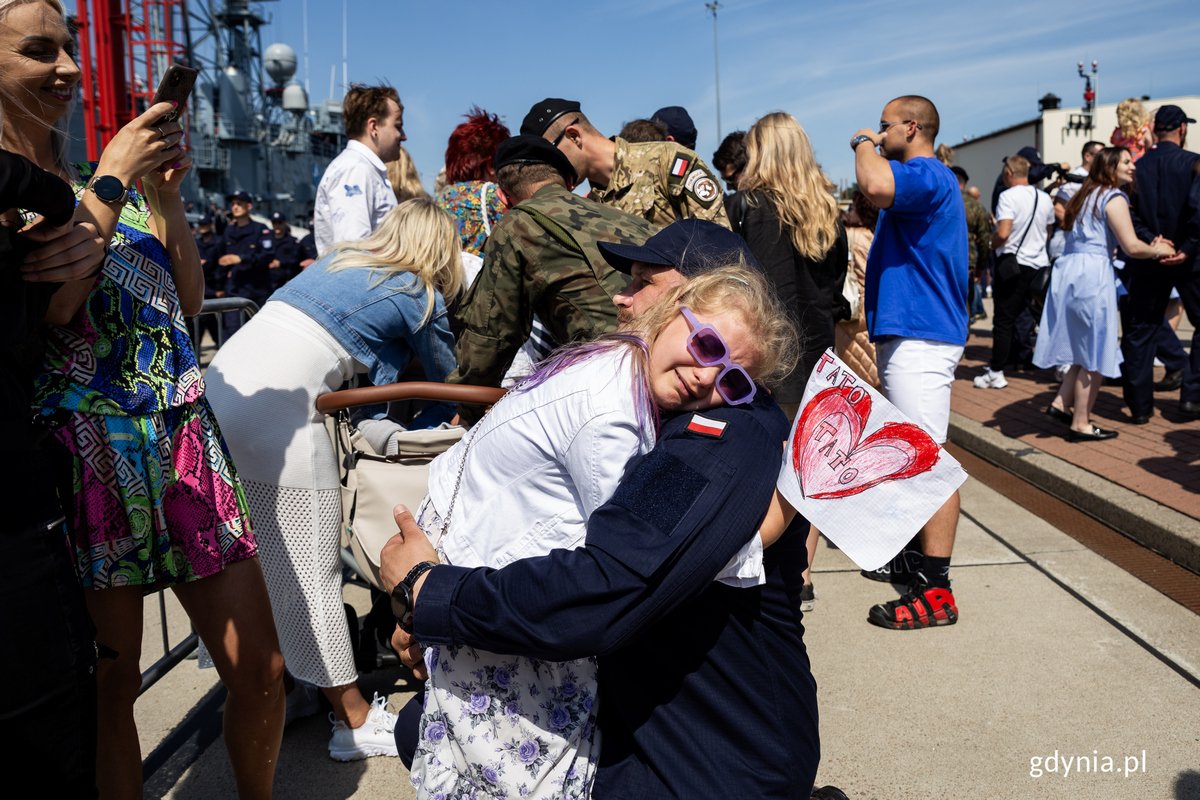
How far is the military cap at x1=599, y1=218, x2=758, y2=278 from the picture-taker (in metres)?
1.98

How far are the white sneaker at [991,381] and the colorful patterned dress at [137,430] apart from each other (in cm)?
841

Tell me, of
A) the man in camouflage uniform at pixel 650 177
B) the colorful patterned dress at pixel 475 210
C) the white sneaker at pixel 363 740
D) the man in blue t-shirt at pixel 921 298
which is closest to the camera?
the white sneaker at pixel 363 740

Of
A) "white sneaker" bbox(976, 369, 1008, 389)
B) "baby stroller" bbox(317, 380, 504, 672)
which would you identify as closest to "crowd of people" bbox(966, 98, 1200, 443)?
"white sneaker" bbox(976, 369, 1008, 389)

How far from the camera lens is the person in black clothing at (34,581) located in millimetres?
1436

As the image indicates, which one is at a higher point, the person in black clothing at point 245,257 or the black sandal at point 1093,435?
the person in black clothing at point 245,257

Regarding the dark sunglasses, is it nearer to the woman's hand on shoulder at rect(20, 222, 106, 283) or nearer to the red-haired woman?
the woman's hand on shoulder at rect(20, 222, 106, 283)

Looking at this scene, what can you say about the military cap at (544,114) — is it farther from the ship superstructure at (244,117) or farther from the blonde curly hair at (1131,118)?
the ship superstructure at (244,117)

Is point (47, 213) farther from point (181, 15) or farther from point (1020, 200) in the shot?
point (181, 15)

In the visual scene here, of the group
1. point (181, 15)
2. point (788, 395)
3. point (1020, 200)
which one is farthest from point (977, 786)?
point (181, 15)

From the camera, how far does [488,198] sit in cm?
465

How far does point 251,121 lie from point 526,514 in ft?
126

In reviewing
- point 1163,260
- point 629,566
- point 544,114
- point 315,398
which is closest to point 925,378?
point 544,114

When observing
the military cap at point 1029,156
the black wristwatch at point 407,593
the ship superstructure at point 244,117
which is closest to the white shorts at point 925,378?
the black wristwatch at point 407,593

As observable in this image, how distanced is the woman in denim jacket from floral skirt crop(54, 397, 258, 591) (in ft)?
2.30
